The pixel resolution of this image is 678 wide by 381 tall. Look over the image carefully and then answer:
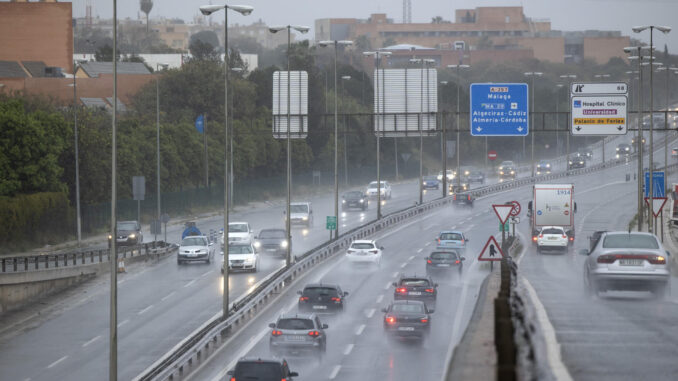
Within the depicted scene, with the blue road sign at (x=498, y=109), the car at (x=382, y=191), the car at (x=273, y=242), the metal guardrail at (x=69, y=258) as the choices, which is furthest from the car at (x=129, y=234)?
the car at (x=382, y=191)

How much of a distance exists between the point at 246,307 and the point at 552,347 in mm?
25270

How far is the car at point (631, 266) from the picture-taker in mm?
22172

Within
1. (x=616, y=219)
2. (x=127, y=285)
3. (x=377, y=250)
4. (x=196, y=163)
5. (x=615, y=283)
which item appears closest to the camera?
(x=615, y=283)

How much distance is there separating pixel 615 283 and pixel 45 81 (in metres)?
106

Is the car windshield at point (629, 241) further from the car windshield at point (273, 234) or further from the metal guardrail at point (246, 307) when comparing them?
the car windshield at point (273, 234)

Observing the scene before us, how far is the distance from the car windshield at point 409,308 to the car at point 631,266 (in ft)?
40.8

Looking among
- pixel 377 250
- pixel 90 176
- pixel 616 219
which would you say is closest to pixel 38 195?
pixel 90 176

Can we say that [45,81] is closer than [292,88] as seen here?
No

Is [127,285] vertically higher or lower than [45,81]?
lower

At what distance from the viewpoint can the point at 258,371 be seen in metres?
24.0

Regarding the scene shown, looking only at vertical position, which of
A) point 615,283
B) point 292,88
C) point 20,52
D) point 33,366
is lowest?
point 33,366

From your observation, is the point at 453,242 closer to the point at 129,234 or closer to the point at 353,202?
the point at 129,234

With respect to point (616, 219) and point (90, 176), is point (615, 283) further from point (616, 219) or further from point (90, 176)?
point (616, 219)

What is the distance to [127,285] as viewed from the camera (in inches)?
→ 1976
